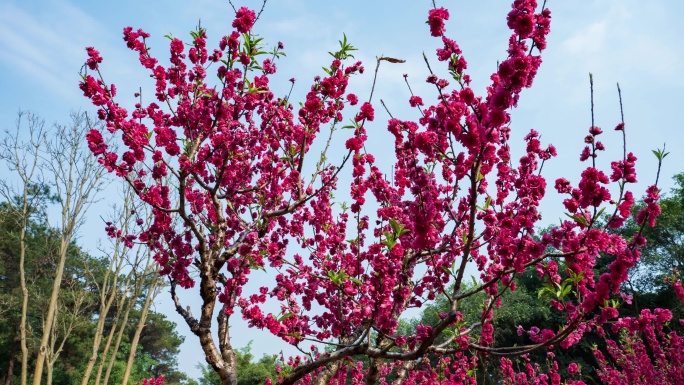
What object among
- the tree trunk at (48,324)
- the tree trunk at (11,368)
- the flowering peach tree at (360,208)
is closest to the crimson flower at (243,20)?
the flowering peach tree at (360,208)

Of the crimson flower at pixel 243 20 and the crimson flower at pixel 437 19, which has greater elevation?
the crimson flower at pixel 243 20

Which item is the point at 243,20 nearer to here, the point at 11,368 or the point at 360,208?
the point at 360,208

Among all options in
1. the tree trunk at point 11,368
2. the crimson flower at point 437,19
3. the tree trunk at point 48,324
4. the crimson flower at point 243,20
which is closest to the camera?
the crimson flower at point 437,19

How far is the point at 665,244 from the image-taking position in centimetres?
2641

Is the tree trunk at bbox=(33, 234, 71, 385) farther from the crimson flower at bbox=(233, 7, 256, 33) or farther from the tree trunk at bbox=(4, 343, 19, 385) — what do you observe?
the tree trunk at bbox=(4, 343, 19, 385)

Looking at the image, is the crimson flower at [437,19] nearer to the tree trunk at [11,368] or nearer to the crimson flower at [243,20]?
the crimson flower at [243,20]

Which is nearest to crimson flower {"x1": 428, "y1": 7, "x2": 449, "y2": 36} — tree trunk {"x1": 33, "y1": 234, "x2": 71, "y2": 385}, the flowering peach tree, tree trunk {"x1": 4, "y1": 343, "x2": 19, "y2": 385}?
the flowering peach tree

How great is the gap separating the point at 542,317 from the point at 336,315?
21864mm

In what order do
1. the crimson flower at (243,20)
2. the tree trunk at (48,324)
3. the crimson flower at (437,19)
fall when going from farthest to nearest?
the tree trunk at (48,324), the crimson flower at (243,20), the crimson flower at (437,19)

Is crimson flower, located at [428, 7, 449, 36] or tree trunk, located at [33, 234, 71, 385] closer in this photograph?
crimson flower, located at [428, 7, 449, 36]

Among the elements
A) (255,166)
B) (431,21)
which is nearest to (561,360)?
(255,166)

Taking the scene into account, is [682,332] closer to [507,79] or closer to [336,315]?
[336,315]

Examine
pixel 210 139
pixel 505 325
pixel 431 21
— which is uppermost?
pixel 505 325

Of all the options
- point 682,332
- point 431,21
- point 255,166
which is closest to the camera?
point 431,21
